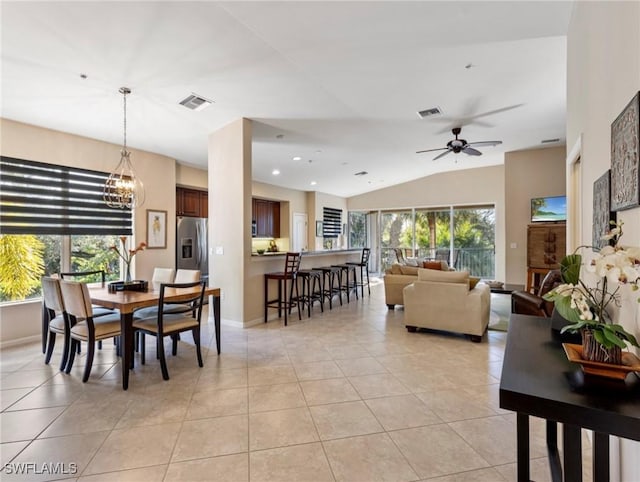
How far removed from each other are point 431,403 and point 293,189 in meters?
7.43

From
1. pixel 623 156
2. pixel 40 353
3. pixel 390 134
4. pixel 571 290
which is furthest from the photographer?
pixel 390 134

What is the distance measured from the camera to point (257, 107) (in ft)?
14.0

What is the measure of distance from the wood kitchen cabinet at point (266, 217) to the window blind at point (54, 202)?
351cm

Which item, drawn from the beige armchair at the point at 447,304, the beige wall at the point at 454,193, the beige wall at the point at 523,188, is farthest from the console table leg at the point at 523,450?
the beige wall at the point at 454,193

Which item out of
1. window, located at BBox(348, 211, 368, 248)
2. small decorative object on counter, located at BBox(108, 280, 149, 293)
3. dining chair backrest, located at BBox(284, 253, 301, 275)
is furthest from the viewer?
window, located at BBox(348, 211, 368, 248)

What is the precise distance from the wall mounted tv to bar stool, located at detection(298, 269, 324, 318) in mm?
5086

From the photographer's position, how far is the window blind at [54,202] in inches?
156

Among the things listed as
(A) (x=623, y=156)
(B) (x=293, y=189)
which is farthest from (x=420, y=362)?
(B) (x=293, y=189)

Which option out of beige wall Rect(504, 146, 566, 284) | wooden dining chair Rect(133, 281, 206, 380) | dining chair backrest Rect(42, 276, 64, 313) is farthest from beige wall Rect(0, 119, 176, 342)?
beige wall Rect(504, 146, 566, 284)

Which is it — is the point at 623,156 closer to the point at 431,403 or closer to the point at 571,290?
the point at 571,290

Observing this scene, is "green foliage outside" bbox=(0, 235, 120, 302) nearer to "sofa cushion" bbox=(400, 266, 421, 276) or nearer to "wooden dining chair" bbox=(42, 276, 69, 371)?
"wooden dining chair" bbox=(42, 276, 69, 371)

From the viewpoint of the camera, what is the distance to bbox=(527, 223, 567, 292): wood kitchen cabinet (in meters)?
6.28

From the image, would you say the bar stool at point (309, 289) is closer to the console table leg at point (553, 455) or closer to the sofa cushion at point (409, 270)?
the sofa cushion at point (409, 270)

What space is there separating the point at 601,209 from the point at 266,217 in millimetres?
7621
